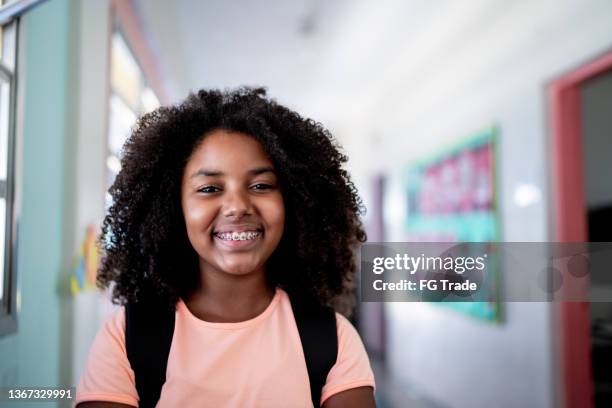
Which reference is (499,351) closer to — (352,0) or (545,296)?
(545,296)

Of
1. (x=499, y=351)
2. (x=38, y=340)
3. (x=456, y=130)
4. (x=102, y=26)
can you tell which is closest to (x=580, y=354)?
(x=499, y=351)

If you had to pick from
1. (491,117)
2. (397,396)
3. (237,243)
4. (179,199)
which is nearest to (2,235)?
(179,199)

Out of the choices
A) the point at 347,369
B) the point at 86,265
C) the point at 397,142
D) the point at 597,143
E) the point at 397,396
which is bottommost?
the point at 397,396

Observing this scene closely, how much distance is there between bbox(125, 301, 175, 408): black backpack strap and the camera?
64 cm

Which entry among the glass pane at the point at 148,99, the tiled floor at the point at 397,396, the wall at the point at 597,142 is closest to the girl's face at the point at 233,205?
the glass pane at the point at 148,99

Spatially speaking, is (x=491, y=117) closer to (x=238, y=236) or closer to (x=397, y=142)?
(x=397, y=142)

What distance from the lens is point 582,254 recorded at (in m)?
0.86

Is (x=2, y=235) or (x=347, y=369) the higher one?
(x=2, y=235)

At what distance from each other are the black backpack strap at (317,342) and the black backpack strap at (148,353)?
19 centimetres

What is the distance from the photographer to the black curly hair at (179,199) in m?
0.71

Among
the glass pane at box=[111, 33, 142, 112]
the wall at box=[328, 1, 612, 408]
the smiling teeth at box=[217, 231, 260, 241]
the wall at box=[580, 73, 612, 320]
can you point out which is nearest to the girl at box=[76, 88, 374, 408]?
the smiling teeth at box=[217, 231, 260, 241]

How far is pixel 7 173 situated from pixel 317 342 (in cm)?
53

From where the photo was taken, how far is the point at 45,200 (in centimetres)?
83

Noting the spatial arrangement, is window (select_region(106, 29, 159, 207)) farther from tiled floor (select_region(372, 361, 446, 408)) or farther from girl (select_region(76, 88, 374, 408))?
tiled floor (select_region(372, 361, 446, 408))
